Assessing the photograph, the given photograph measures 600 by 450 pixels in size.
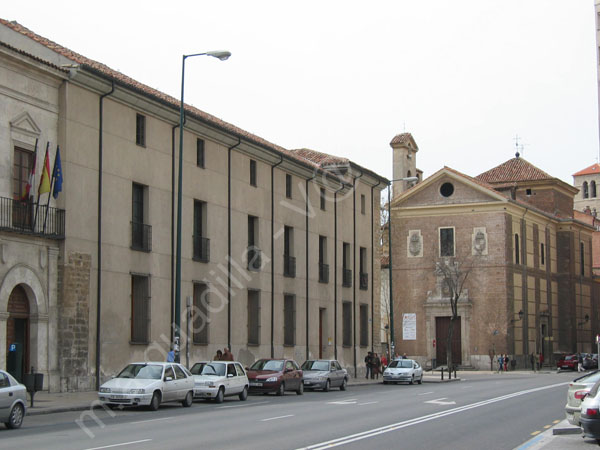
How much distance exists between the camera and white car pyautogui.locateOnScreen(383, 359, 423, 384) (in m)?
46.8

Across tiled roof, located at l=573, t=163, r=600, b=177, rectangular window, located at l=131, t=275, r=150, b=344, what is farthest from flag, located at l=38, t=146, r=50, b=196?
tiled roof, located at l=573, t=163, r=600, b=177

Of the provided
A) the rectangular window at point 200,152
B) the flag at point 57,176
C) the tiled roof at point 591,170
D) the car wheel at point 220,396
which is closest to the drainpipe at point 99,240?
the flag at point 57,176

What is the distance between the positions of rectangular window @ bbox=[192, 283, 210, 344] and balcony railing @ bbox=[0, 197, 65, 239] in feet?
30.1

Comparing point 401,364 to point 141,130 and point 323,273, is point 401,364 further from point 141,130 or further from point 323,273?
point 141,130

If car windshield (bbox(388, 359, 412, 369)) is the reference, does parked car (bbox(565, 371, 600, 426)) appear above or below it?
above

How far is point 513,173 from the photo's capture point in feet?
273

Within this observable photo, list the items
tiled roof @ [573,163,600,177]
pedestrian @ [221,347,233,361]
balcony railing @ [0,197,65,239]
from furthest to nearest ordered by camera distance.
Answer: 1. tiled roof @ [573,163,600,177]
2. pedestrian @ [221,347,233,361]
3. balcony railing @ [0,197,65,239]

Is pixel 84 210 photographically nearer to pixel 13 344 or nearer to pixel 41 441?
pixel 13 344

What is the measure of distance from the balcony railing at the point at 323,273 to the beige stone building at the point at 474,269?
17282mm

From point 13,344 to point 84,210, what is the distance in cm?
533

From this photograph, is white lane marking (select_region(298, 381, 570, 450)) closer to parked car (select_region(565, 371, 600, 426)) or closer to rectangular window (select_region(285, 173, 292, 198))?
parked car (select_region(565, 371, 600, 426))

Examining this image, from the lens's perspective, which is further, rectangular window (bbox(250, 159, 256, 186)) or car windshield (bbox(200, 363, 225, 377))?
rectangular window (bbox(250, 159, 256, 186))

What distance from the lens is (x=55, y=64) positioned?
101 feet

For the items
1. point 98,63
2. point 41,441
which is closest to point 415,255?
point 98,63
